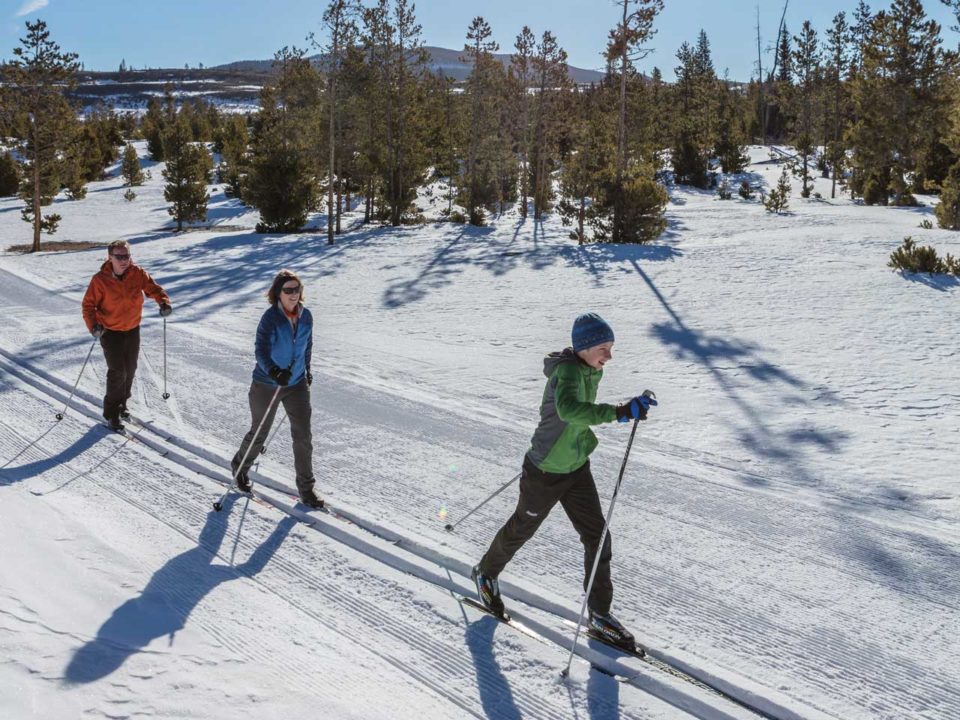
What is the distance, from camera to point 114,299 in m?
7.34

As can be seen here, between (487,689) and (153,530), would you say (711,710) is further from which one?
(153,530)

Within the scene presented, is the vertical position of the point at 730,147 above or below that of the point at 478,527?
A: above

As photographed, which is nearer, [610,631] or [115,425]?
[610,631]

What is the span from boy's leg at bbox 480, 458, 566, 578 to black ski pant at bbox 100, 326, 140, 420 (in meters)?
4.76

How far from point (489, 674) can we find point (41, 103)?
28.6 m

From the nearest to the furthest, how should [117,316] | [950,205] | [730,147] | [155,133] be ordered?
1. [117,316]
2. [950,205]
3. [730,147]
4. [155,133]

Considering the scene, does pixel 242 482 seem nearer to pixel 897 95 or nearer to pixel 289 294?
pixel 289 294

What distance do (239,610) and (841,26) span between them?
171 ft

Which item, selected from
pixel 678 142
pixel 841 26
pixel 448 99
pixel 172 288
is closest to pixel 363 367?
pixel 172 288

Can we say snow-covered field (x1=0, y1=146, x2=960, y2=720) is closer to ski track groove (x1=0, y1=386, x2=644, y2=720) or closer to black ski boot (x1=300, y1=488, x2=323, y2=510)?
ski track groove (x1=0, y1=386, x2=644, y2=720)

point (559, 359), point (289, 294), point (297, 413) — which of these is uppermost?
point (289, 294)

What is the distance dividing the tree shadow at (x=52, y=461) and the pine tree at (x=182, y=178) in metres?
26.6

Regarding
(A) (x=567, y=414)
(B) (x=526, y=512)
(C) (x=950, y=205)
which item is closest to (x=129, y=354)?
(B) (x=526, y=512)

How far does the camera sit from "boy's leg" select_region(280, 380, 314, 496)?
223 inches
